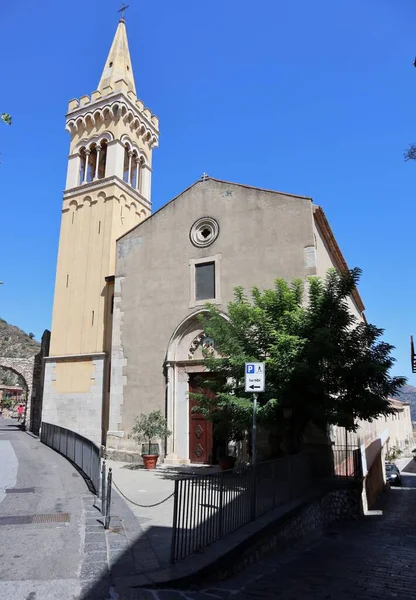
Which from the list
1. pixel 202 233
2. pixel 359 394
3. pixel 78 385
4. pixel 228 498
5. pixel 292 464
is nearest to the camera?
pixel 228 498

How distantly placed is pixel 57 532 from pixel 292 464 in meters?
5.48

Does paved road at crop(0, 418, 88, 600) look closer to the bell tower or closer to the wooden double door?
the wooden double door

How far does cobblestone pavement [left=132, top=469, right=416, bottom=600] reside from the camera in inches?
215

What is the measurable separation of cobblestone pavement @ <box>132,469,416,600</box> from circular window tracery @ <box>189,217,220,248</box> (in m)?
11.0

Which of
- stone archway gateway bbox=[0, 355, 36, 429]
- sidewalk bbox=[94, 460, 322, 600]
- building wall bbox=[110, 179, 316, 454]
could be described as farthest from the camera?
stone archway gateway bbox=[0, 355, 36, 429]

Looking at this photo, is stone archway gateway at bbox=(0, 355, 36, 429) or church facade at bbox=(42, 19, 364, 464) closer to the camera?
church facade at bbox=(42, 19, 364, 464)

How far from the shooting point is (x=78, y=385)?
70.9ft

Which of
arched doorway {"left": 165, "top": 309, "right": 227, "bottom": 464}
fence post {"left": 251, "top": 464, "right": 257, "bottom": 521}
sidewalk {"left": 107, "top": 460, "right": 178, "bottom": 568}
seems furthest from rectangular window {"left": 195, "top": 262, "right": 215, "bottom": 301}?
fence post {"left": 251, "top": 464, "right": 257, "bottom": 521}

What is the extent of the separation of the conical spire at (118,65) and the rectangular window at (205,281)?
14.6m

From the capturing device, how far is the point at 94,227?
2367 centimetres

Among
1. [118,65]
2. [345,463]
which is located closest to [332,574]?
[345,463]

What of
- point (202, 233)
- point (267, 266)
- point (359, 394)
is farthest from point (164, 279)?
point (359, 394)

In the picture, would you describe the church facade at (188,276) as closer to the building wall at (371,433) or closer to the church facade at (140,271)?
the church facade at (140,271)

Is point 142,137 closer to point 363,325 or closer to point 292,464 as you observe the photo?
point 363,325
